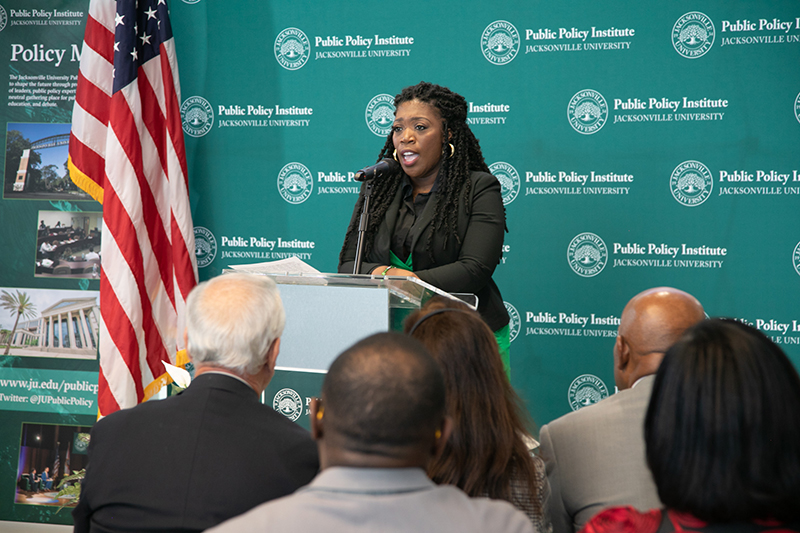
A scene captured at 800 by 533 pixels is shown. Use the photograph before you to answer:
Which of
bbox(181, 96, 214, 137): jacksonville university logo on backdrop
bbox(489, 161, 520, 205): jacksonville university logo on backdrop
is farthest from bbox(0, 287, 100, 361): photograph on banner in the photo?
bbox(489, 161, 520, 205): jacksonville university logo on backdrop

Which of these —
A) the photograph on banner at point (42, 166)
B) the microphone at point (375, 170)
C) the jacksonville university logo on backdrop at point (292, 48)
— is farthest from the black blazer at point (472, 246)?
the photograph on banner at point (42, 166)

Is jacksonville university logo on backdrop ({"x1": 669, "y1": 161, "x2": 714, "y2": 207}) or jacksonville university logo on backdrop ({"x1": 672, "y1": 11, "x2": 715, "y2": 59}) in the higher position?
jacksonville university logo on backdrop ({"x1": 672, "y1": 11, "x2": 715, "y2": 59})

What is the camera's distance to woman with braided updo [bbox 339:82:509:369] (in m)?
2.94

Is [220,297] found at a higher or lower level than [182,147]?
lower

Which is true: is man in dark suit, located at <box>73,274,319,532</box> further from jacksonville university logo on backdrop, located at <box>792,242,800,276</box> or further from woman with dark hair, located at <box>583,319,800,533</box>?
jacksonville university logo on backdrop, located at <box>792,242,800,276</box>

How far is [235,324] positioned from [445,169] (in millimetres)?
1698

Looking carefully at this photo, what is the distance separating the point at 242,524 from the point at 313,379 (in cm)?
143

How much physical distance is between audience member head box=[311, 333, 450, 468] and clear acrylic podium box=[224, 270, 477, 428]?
1217mm

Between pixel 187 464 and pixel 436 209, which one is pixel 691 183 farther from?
pixel 187 464

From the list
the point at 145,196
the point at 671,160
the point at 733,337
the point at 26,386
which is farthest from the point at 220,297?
the point at 26,386

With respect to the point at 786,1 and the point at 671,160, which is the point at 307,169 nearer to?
the point at 671,160

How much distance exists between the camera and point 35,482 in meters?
4.33

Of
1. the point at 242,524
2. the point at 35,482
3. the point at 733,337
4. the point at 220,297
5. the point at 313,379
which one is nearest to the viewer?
the point at 242,524

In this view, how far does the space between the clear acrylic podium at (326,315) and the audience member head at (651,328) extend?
1.80 ft
